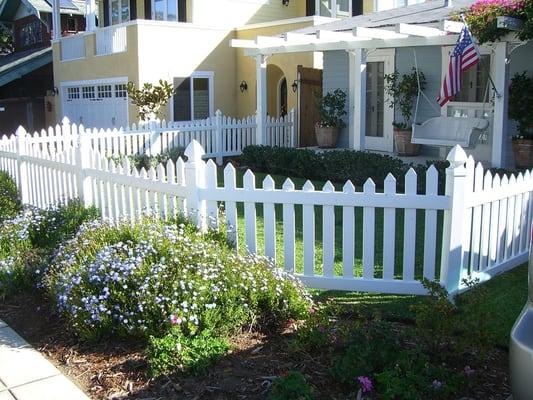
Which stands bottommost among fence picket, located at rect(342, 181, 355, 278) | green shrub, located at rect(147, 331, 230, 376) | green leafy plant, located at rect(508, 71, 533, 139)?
green shrub, located at rect(147, 331, 230, 376)

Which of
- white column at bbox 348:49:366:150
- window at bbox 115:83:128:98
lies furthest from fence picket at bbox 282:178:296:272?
window at bbox 115:83:128:98

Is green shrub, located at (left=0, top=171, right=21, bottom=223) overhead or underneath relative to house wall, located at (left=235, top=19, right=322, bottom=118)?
underneath

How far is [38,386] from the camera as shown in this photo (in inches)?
160

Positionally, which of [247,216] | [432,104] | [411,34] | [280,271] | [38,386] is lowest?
[38,386]

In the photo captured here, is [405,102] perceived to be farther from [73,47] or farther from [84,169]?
[73,47]

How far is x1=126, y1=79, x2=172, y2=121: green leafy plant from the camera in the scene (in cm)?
1723

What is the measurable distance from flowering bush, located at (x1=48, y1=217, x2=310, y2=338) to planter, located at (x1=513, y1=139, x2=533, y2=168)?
7766mm

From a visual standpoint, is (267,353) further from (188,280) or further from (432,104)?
(432,104)

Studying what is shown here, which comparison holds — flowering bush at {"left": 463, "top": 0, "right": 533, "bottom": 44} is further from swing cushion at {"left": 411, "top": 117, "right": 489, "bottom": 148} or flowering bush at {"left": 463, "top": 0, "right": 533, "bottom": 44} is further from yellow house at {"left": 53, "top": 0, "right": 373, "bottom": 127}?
yellow house at {"left": 53, "top": 0, "right": 373, "bottom": 127}

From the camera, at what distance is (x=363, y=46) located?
12656 mm

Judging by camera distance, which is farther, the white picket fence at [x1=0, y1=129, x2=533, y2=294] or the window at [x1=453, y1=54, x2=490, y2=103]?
the window at [x1=453, y1=54, x2=490, y2=103]

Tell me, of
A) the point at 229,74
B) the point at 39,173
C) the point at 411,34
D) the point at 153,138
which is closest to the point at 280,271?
the point at 39,173

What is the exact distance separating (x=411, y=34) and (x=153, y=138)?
6.80 m

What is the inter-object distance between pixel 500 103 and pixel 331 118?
544cm
